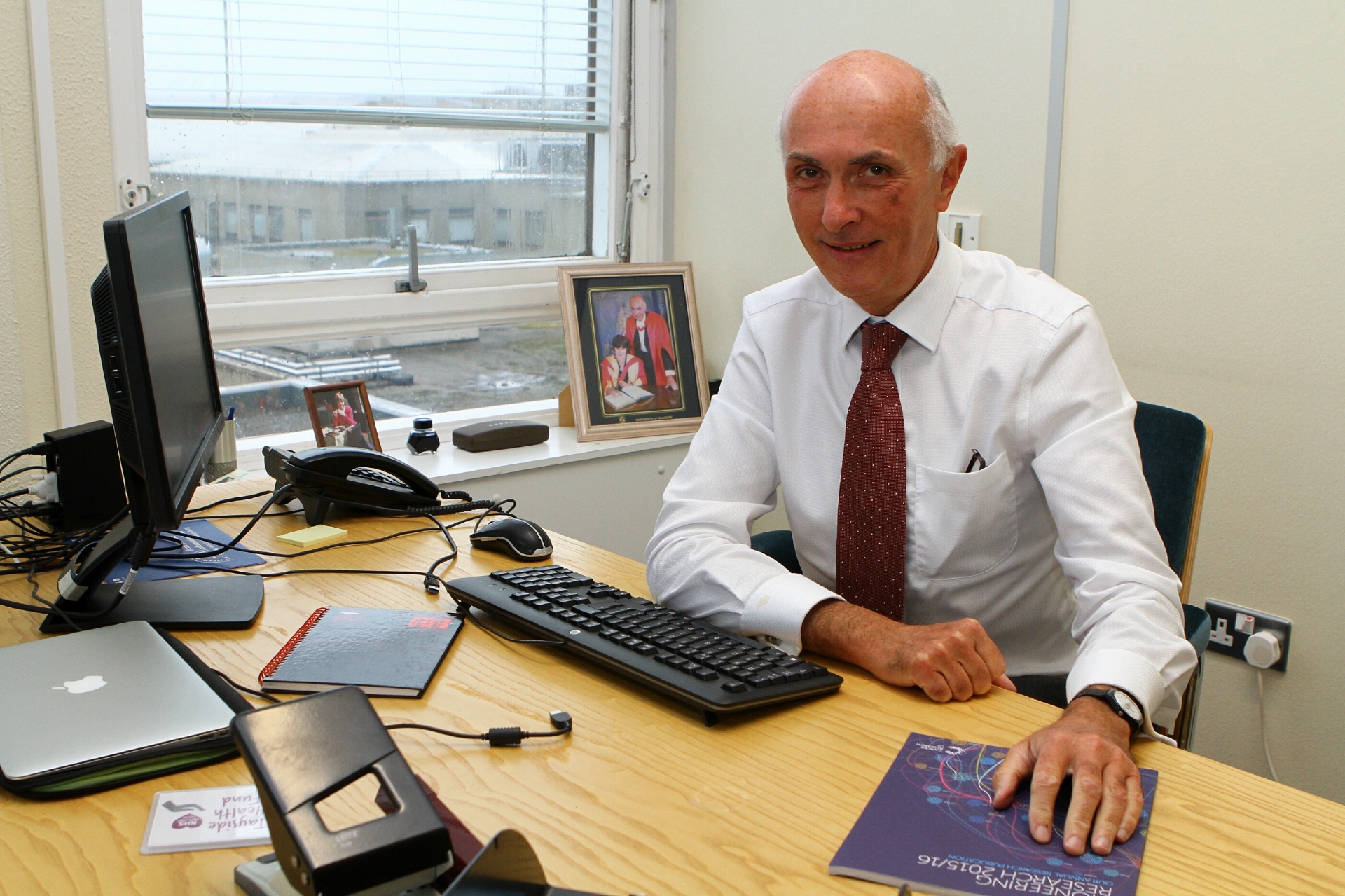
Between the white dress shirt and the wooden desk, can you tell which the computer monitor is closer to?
the wooden desk

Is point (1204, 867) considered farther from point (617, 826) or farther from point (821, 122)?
point (821, 122)

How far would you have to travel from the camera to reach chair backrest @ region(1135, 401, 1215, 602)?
1.54 m

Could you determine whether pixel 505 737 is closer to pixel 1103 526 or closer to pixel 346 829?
pixel 346 829

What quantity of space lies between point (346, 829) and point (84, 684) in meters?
0.49

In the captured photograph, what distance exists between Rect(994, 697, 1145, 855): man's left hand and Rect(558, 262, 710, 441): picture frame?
192 centimetres

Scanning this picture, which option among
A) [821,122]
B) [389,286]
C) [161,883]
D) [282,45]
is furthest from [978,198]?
[161,883]

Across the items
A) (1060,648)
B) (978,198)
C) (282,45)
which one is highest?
(282,45)

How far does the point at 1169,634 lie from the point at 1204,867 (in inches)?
15.6

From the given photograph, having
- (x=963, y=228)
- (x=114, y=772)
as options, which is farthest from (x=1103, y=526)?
(x=963, y=228)

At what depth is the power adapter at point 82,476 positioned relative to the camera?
1643 mm

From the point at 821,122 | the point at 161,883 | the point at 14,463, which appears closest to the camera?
the point at 161,883

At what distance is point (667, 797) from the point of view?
0.91 m

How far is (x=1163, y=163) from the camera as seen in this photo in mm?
2117

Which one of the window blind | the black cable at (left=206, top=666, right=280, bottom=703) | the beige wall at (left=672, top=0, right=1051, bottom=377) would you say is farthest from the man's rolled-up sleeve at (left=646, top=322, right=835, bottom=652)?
the window blind
